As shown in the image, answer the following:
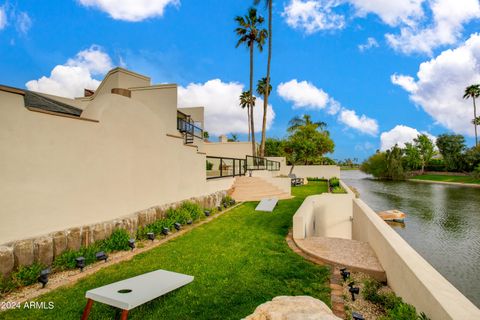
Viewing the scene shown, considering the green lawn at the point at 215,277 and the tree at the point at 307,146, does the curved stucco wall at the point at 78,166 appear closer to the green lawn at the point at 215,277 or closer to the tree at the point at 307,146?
the green lawn at the point at 215,277

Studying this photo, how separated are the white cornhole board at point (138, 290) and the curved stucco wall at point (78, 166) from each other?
8.34 feet

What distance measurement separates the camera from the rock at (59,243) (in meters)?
4.70

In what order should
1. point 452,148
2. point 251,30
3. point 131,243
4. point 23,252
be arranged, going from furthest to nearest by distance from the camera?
1. point 452,148
2. point 251,30
3. point 131,243
4. point 23,252

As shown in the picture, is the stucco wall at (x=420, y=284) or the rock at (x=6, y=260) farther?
the rock at (x=6, y=260)

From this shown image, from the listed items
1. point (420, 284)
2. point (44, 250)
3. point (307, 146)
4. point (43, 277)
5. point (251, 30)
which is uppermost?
point (251, 30)

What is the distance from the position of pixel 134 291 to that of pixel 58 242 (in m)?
2.84

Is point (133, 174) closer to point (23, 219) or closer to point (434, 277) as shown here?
point (23, 219)

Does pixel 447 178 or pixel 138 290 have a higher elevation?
pixel 138 290

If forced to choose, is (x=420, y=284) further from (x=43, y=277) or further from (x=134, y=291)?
(x=43, y=277)

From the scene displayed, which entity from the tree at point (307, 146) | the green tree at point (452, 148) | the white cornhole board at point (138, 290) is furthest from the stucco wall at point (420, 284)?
the green tree at point (452, 148)

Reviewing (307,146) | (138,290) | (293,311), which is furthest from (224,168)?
(307,146)

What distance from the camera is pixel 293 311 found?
7.28ft

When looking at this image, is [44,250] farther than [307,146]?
No

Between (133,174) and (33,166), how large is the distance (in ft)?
8.32
